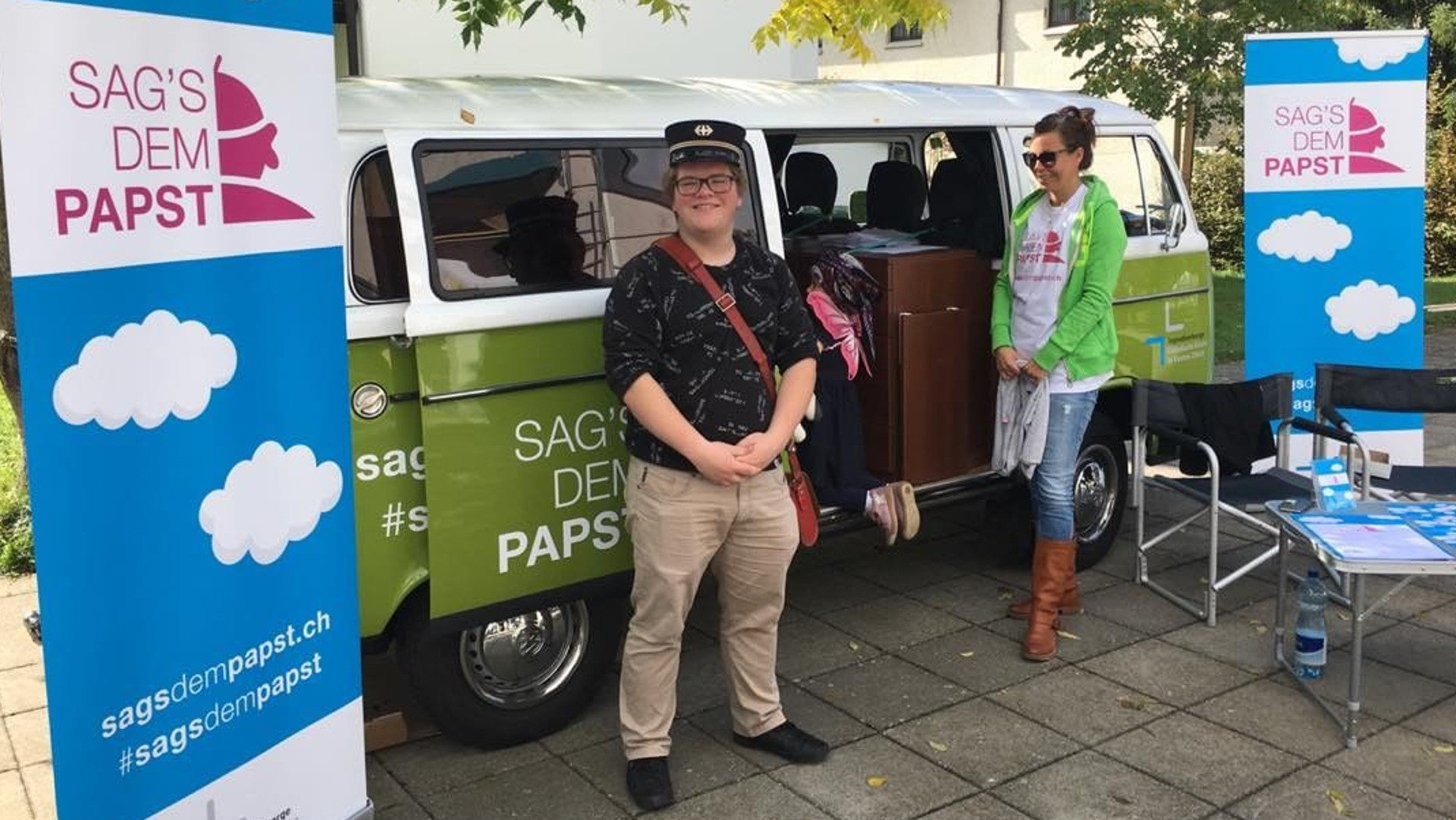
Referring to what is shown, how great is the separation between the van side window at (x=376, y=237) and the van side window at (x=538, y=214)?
0.10 metres

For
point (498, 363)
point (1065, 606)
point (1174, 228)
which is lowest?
point (1065, 606)

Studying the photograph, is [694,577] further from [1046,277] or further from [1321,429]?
[1321,429]

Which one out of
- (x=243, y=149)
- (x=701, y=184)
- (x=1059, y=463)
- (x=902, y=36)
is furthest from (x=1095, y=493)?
(x=902, y=36)

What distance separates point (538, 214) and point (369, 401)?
83 cm

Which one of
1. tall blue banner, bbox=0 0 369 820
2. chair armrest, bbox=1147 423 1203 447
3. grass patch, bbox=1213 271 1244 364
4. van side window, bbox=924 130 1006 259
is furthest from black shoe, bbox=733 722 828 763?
grass patch, bbox=1213 271 1244 364

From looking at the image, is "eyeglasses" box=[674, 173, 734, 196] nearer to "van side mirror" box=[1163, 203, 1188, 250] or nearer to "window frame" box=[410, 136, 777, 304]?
"window frame" box=[410, 136, 777, 304]

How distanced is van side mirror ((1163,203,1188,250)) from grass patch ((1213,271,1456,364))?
4.19 metres

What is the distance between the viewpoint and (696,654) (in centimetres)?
516

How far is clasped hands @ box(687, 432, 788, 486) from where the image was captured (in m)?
3.71

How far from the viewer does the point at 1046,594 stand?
516cm

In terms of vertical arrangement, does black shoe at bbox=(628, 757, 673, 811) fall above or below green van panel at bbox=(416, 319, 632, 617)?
below

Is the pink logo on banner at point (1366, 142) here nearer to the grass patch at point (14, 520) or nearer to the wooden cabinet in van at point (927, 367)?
the wooden cabinet in van at point (927, 367)

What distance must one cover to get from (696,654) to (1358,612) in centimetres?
237

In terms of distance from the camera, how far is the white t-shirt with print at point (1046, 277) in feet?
16.5
